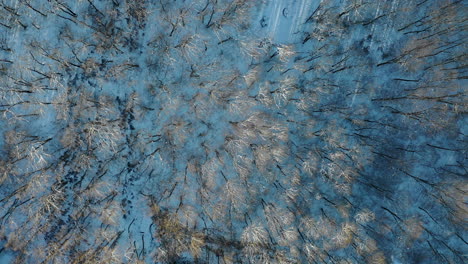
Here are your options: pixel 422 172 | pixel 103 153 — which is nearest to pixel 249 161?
pixel 103 153

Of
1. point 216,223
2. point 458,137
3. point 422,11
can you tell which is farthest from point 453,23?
point 216,223

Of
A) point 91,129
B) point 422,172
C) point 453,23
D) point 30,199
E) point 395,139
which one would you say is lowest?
point 30,199

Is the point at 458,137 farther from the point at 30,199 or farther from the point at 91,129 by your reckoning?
the point at 30,199

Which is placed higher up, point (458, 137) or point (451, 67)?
point (451, 67)

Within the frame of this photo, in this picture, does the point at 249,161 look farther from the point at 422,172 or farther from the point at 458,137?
the point at 458,137

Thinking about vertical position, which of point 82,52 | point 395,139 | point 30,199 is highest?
point 82,52

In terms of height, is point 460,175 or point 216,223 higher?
point 460,175

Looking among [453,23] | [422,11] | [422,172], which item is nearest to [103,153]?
[422,172]

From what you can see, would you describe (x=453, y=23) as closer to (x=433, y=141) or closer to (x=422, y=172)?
(x=433, y=141)
